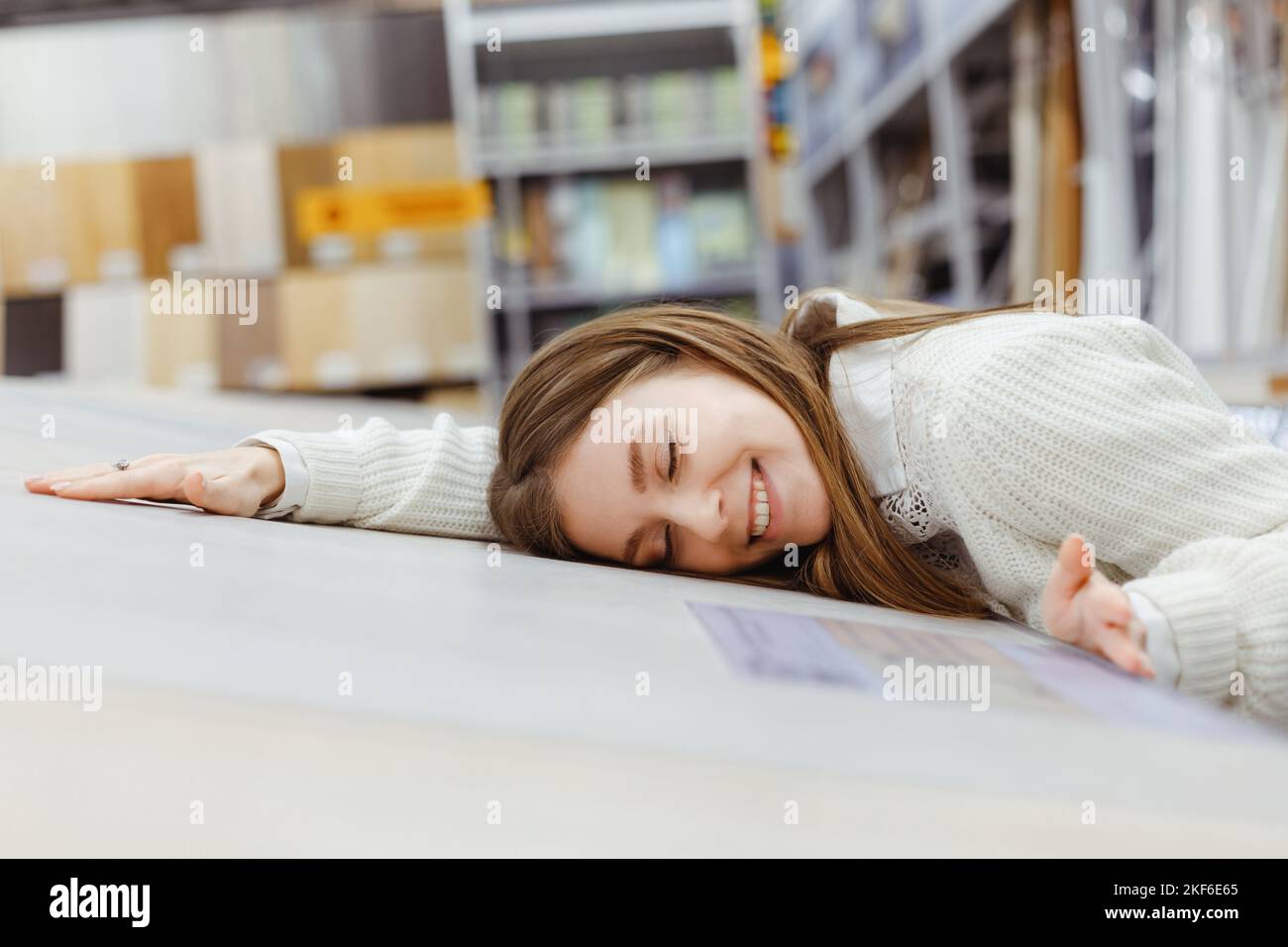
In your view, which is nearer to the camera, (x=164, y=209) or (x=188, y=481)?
(x=188, y=481)

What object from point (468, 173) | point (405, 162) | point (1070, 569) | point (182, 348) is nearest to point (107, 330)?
point (182, 348)

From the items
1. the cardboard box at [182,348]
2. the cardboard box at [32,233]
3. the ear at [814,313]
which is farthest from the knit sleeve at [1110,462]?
the cardboard box at [32,233]

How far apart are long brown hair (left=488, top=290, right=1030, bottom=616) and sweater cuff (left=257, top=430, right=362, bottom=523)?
15cm

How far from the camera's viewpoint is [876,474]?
108cm

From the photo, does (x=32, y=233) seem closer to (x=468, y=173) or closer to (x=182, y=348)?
(x=182, y=348)

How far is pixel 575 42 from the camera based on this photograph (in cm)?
393

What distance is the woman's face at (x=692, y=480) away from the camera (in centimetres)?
99

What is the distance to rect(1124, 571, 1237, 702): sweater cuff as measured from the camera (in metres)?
0.75

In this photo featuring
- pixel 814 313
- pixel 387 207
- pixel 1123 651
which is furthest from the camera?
pixel 387 207

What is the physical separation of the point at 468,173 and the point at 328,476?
2694mm

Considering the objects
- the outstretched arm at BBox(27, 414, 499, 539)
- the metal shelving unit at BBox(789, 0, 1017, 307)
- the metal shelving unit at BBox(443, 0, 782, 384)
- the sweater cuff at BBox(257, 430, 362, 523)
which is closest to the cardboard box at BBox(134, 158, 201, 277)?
the metal shelving unit at BBox(443, 0, 782, 384)
